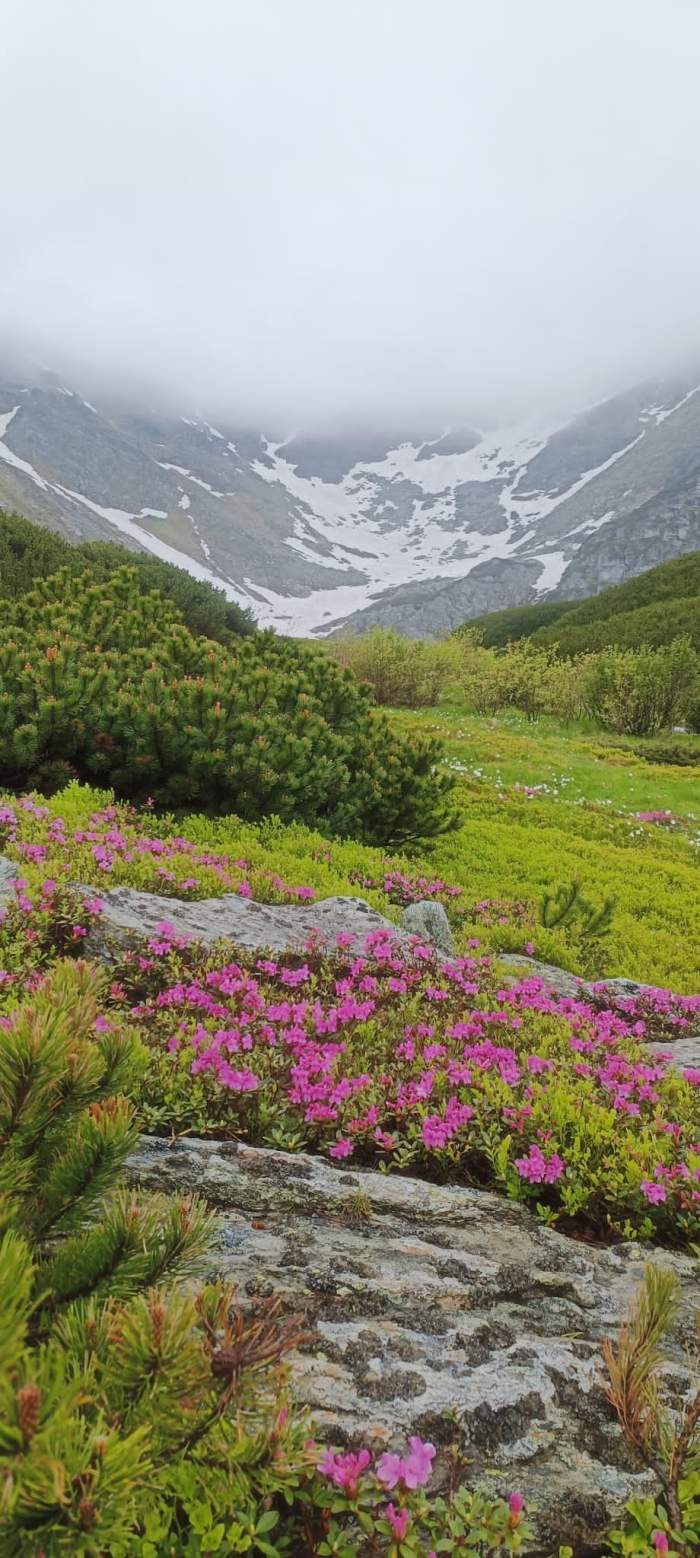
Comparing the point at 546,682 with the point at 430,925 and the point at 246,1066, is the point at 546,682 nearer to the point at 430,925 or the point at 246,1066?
the point at 430,925

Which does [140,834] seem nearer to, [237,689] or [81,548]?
[237,689]

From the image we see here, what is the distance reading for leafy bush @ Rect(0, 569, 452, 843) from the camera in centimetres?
991

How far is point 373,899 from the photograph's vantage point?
852 centimetres

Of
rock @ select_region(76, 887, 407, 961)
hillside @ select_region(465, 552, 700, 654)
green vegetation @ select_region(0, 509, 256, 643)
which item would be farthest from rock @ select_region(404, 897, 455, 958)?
hillside @ select_region(465, 552, 700, 654)

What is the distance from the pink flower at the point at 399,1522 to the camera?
5.63 feet

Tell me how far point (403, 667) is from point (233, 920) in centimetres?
3768

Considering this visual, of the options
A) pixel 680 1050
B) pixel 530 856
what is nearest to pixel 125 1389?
pixel 680 1050

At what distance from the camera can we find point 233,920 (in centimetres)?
655

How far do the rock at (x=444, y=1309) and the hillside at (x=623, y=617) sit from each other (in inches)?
2083

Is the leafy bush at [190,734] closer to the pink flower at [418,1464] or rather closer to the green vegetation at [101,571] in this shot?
the pink flower at [418,1464]

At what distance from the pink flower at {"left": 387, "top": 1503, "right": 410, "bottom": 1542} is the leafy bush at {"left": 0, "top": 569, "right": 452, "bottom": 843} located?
28.9ft

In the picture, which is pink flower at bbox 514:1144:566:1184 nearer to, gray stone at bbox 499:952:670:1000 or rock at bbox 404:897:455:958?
gray stone at bbox 499:952:670:1000

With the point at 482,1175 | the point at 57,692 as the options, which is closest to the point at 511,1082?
the point at 482,1175

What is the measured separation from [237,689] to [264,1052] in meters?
7.27
